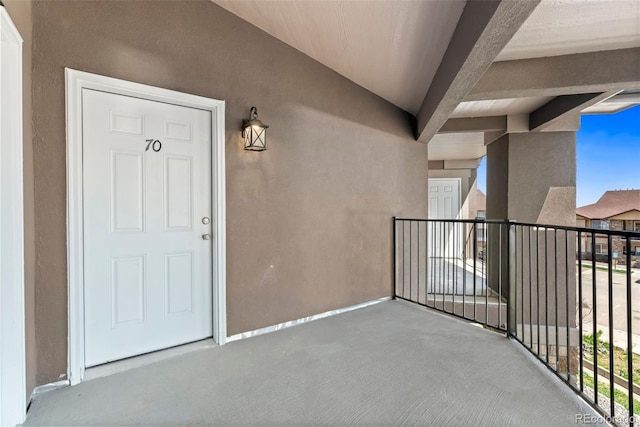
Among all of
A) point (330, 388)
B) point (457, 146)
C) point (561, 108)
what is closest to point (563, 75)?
point (561, 108)

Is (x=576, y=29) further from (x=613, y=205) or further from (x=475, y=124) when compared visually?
(x=613, y=205)

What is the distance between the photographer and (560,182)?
4.33m

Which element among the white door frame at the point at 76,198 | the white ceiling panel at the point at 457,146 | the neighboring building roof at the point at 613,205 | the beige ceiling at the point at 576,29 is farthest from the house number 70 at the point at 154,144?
the neighboring building roof at the point at 613,205

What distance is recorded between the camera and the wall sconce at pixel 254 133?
231 cm

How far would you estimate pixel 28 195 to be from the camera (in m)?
1.56

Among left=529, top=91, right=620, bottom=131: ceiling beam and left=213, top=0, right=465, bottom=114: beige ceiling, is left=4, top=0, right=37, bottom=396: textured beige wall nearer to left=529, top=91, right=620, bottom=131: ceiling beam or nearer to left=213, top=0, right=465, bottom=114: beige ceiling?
left=213, top=0, right=465, bottom=114: beige ceiling

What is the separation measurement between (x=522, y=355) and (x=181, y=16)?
11.6ft

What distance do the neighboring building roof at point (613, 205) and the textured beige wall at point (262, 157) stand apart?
15.0 feet

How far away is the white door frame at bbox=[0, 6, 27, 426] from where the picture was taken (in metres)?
1.33

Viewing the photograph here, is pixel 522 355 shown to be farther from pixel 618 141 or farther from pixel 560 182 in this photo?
pixel 618 141

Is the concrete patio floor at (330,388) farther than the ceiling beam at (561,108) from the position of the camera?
No

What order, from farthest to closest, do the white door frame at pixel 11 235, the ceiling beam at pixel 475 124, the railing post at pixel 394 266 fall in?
1. the ceiling beam at pixel 475 124
2. the railing post at pixel 394 266
3. the white door frame at pixel 11 235

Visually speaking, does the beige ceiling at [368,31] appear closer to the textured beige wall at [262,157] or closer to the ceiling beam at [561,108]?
the textured beige wall at [262,157]

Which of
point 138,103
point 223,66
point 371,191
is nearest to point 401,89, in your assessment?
point 371,191
